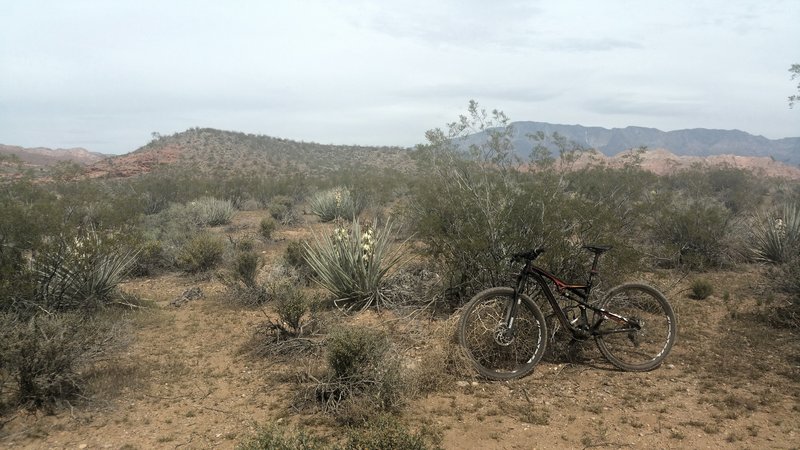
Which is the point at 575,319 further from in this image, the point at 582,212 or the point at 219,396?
the point at 219,396

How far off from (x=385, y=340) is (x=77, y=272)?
431 centimetres

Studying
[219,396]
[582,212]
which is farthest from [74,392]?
[582,212]

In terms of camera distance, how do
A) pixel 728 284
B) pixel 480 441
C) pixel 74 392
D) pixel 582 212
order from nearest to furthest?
pixel 480 441
pixel 74 392
pixel 582 212
pixel 728 284

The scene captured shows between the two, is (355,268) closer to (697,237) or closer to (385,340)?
(385,340)

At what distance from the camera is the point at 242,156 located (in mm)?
45125

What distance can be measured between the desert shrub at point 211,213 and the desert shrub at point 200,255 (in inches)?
215

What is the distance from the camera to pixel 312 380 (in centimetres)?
448

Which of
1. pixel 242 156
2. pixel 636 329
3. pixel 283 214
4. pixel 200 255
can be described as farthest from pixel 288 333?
pixel 242 156

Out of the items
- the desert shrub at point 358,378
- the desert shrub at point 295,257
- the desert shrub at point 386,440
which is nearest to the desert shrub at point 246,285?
the desert shrub at point 295,257

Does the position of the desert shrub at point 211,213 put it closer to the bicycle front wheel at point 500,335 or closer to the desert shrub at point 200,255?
the desert shrub at point 200,255

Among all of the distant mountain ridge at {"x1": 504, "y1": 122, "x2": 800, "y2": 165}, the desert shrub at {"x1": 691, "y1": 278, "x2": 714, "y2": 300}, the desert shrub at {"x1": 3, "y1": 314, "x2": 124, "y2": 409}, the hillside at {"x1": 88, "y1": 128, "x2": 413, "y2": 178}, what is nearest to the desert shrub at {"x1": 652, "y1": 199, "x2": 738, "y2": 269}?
the desert shrub at {"x1": 691, "y1": 278, "x2": 714, "y2": 300}

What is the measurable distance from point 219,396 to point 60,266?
3220 mm

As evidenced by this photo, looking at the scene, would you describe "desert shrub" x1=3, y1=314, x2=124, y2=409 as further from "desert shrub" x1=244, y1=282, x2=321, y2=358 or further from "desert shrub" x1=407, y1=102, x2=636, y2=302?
"desert shrub" x1=407, y1=102, x2=636, y2=302

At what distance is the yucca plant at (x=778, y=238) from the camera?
8.74m
